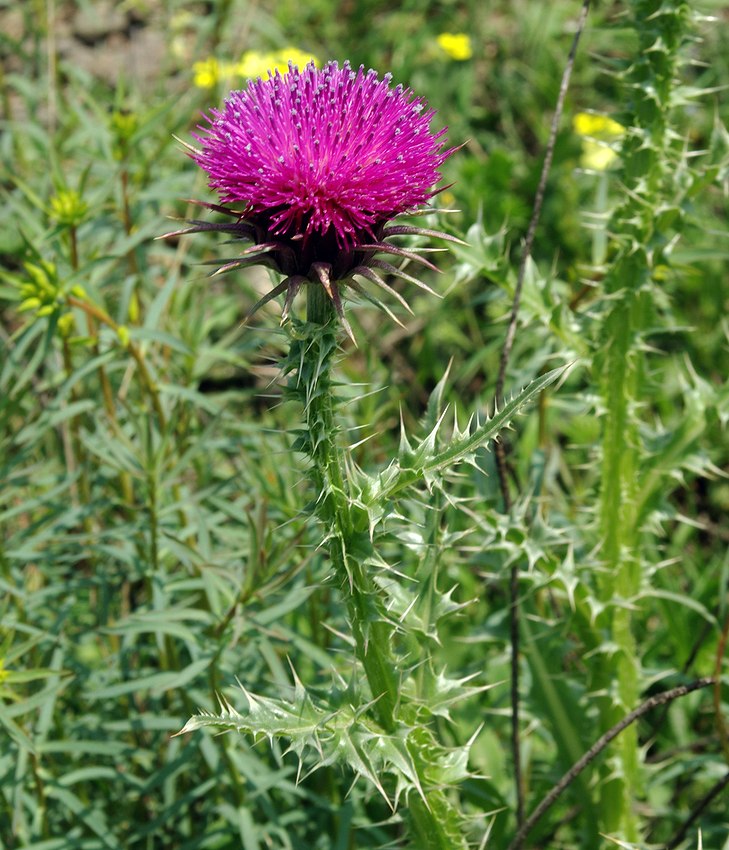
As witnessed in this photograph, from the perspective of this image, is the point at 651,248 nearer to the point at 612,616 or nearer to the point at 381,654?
the point at 612,616

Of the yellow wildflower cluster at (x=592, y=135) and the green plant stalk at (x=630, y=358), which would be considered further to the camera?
the yellow wildflower cluster at (x=592, y=135)

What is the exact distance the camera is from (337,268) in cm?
168

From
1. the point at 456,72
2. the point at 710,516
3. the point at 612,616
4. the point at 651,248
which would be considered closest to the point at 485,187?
the point at 456,72

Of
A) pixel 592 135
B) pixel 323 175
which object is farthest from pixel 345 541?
pixel 592 135

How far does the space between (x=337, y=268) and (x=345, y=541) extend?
0.51 metres

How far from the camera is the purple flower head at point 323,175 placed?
164 cm

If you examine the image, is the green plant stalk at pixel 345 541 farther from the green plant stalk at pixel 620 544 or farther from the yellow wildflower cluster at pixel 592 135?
the yellow wildflower cluster at pixel 592 135

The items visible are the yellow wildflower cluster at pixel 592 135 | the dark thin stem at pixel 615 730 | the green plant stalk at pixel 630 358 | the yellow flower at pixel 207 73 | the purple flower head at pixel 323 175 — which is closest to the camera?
the purple flower head at pixel 323 175

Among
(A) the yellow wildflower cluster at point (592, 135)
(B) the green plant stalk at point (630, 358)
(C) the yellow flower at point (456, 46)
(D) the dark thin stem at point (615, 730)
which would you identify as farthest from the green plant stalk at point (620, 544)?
(C) the yellow flower at point (456, 46)

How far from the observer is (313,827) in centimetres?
268

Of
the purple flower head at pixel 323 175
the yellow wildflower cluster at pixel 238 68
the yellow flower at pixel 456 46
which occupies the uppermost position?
the purple flower head at pixel 323 175

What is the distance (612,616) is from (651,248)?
0.96m

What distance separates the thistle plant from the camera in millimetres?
1655

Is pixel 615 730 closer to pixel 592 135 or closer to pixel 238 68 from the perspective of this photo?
pixel 238 68
